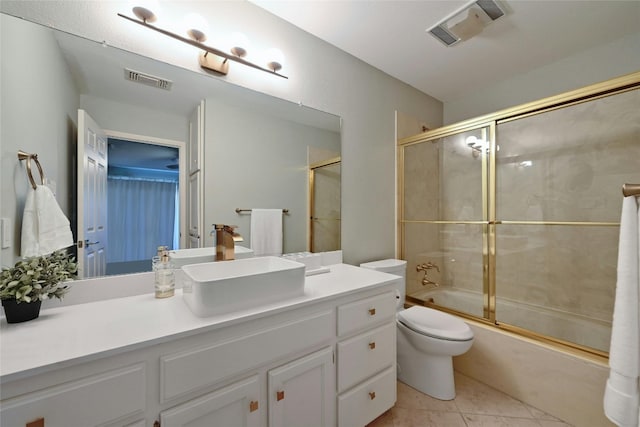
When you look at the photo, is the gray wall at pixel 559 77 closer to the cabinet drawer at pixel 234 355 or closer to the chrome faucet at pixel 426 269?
the chrome faucet at pixel 426 269

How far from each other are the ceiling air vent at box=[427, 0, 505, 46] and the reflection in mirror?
3.13ft

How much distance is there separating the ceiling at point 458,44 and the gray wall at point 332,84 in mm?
122

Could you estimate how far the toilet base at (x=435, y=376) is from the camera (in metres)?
1.71

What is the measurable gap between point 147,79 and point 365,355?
1.76 meters

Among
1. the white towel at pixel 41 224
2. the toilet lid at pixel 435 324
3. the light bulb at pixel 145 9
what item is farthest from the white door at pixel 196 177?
the toilet lid at pixel 435 324

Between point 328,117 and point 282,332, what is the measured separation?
1.50 metres

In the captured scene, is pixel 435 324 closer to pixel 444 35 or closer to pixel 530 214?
pixel 530 214

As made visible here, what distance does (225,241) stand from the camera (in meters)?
1.42

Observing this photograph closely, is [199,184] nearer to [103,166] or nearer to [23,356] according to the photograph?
[103,166]

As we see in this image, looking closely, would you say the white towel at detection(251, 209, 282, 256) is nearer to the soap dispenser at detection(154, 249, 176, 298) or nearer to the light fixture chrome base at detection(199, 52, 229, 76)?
the soap dispenser at detection(154, 249, 176, 298)

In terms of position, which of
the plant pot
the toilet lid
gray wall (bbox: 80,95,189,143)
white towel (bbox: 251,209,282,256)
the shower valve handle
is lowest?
the toilet lid

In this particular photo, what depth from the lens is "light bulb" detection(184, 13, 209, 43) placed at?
128cm

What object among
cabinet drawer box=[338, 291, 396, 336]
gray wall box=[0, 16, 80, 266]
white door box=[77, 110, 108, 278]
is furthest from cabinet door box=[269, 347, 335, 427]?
gray wall box=[0, 16, 80, 266]

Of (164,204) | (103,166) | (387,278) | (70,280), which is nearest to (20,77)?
(103,166)
